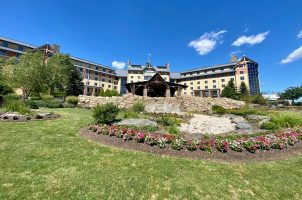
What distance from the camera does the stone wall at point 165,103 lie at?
68.7ft

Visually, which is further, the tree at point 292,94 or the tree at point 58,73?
the tree at point 292,94

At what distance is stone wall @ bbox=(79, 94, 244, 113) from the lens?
20.9 m

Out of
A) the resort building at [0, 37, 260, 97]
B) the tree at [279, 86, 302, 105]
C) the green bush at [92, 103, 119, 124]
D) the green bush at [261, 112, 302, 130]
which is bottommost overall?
the green bush at [261, 112, 302, 130]

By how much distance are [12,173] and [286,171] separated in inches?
327

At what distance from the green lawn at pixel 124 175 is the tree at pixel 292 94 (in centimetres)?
6099

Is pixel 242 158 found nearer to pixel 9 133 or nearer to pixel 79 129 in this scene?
pixel 79 129

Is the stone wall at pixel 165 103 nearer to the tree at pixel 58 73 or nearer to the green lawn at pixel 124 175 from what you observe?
the tree at pixel 58 73

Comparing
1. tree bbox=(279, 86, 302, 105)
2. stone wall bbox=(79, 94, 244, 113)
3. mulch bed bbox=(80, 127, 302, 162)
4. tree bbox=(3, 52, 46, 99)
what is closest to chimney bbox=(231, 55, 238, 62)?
tree bbox=(279, 86, 302, 105)

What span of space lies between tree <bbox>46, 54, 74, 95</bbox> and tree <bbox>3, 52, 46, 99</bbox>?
224cm

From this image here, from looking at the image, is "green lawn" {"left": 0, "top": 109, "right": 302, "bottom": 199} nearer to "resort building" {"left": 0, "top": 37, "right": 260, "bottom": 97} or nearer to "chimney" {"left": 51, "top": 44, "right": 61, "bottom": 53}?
"resort building" {"left": 0, "top": 37, "right": 260, "bottom": 97}

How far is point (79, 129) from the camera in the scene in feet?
30.5

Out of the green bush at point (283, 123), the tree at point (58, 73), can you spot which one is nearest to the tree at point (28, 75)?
the tree at point (58, 73)

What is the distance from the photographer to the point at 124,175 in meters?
4.58

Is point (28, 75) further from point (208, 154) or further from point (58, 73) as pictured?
point (208, 154)
